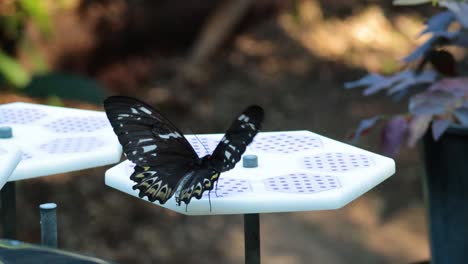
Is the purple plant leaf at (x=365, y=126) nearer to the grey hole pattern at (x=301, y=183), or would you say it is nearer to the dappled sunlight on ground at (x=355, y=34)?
the grey hole pattern at (x=301, y=183)

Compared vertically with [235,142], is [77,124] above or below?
below

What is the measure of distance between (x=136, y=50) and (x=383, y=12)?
2.19 meters

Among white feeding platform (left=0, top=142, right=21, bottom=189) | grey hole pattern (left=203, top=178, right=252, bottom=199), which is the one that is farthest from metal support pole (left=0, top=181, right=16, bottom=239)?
grey hole pattern (left=203, top=178, right=252, bottom=199)

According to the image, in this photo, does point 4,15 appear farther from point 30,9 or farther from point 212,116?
point 212,116

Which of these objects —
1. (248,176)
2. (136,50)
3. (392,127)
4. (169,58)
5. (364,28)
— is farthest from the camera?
(364,28)

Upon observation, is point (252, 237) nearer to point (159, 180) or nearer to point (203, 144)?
point (203, 144)

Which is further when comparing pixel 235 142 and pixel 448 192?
pixel 448 192

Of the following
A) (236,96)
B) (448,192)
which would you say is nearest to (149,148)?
(448,192)

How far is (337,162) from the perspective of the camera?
2.40m

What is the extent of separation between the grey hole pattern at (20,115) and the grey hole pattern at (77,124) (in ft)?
0.32

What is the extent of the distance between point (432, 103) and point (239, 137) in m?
0.86

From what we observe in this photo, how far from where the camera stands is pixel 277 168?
2355 mm

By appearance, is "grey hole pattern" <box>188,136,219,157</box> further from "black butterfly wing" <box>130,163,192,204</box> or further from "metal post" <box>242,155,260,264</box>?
"black butterfly wing" <box>130,163,192,204</box>

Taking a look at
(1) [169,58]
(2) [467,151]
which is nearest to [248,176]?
(2) [467,151]
